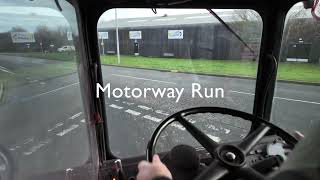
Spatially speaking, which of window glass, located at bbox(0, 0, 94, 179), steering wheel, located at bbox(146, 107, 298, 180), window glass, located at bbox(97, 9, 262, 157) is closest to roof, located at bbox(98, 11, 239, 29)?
window glass, located at bbox(97, 9, 262, 157)

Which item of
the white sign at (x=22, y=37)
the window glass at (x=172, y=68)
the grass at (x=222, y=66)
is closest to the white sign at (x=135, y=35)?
the window glass at (x=172, y=68)

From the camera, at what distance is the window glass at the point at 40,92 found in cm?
94

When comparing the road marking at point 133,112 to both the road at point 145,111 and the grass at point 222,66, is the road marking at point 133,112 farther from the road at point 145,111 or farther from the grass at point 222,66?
the grass at point 222,66

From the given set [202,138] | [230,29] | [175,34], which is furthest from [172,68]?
[202,138]

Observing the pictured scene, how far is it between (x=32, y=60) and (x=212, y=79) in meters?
1.25

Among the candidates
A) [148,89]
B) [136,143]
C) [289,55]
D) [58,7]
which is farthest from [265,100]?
[58,7]

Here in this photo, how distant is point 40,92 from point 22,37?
0.97 feet

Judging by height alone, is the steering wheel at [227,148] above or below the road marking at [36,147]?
below

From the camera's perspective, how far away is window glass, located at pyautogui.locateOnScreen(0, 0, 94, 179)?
94cm

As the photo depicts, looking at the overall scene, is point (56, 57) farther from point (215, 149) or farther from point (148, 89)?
point (215, 149)

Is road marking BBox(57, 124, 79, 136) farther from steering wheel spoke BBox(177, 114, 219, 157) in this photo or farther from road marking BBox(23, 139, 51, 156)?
steering wheel spoke BBox(177, 114, 219, 157)

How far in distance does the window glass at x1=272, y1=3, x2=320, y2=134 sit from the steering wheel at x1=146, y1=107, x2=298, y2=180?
54 centimetres

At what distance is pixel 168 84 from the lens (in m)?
2.03

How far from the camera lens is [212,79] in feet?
6.73
